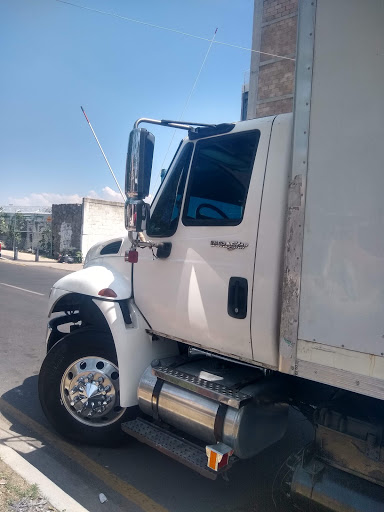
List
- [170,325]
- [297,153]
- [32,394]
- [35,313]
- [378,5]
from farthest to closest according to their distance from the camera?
1. [35,313]
2. [32,394]
3. [170,325]
4. [297,153]
5. [378,5]

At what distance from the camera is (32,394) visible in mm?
4617

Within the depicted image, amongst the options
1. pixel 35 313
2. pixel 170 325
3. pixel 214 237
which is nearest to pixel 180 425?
pixel 170 325

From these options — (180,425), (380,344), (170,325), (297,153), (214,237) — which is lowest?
(180,425)

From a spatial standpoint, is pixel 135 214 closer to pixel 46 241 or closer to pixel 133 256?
pixel 133 256

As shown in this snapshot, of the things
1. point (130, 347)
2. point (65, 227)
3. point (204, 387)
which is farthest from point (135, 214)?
point (65, 227)

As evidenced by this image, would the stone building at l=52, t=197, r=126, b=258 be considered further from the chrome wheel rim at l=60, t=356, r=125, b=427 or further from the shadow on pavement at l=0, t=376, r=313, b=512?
the shadow on pavement at l=0, t=376, r=313, b=512

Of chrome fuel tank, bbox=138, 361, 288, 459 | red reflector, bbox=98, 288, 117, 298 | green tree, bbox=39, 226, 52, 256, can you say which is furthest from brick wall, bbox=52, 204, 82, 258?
chrome fuel tank, bbox=138, 361, 288, 459

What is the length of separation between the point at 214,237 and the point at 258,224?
37 centimetres

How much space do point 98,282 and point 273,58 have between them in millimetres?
10088

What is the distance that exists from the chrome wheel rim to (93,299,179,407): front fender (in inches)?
8.3

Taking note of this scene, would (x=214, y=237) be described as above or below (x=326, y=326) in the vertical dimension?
above

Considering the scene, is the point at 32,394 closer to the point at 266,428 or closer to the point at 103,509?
the point at 103,509

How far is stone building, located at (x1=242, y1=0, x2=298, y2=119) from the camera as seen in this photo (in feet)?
36.0

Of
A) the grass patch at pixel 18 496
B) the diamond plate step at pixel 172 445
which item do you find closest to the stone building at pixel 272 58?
Answer: the diamond plate step at pixel 172 445
